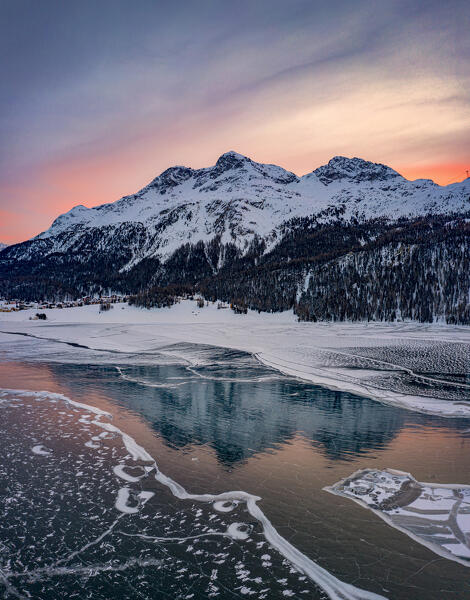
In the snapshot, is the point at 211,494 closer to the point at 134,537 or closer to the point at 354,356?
the point at 134,537

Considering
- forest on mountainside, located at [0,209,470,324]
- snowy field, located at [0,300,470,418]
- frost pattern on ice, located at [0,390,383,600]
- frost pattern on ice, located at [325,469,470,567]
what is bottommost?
frost pattern on ice, located at [0,390,383,600]

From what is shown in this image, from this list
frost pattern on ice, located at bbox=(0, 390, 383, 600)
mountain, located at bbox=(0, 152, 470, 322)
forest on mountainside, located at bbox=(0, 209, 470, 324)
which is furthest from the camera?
mountain, located at bbox=(0, 152, 470, 322)

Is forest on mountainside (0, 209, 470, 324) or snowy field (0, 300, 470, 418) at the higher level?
forest on mountainside (0, 209, 470, 324)

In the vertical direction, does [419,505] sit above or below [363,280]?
below

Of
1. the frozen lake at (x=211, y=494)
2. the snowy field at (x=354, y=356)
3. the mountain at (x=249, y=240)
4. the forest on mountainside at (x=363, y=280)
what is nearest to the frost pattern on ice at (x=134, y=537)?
the frozen lake at (x=211, y=494)

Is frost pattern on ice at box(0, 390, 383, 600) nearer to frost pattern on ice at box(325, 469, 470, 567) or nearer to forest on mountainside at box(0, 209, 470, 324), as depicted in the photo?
frost pattern on ice at box(325, 469, 470, 567)

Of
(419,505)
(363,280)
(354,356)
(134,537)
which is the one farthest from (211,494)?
(363,280)

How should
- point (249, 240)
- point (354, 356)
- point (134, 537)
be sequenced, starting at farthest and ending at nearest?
1. point (249, 240)
2. point (354, 356)
3. point (134, 537)

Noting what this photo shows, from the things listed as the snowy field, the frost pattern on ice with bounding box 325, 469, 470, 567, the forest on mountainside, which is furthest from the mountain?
the frost pattern on ice with bounding box 325, 469, 470, 567
